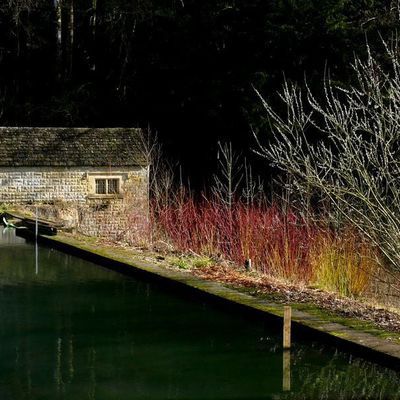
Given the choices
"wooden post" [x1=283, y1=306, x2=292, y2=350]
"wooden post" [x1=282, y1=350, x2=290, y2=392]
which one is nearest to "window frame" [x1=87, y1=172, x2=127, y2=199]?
"wooden post" [x1=283, y1=306, x2=292, y2=350]

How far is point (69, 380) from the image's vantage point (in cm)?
647

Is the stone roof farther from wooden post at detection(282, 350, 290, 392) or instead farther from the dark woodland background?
wooden post at detection(282, 350, 290, 392)

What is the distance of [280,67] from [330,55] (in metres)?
1.76

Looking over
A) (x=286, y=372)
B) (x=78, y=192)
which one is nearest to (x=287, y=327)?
(x=286, y=372)

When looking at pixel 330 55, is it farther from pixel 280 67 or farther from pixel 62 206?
pixel 62 206

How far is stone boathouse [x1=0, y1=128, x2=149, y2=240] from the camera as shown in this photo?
88.4 feet

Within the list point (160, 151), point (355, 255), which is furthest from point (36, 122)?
point (355, 255)

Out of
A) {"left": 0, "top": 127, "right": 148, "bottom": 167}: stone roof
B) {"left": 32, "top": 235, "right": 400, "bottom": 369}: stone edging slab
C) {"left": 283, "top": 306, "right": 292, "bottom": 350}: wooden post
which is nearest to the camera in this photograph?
{"left": 32, "top": 235, "right": 400, "bottom": 369}: stone edging slab

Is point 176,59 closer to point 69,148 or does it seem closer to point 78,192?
point 69,148

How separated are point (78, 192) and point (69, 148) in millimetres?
1683

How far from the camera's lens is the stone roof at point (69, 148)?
27.3 metres

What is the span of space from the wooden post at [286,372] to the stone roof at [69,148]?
21.1 m

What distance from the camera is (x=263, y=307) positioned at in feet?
27.9

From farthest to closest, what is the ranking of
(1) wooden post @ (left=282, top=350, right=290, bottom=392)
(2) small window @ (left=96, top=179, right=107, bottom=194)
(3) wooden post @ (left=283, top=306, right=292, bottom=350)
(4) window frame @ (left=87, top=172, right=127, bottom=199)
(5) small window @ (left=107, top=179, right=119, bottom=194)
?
(5) small window @ (left=107, top=179, right=119, bottom=194)
(2) small window @ (left=96, top=179, right=107, bottom=194)
(4) window frame @ (left=87, top=172, right=127, bottom=199)
(3) wooden post @ (left=283, top=306, right=292, bottom=350)
(1) wooden post @ (left=282, top=350, right=290, bottom=392)
